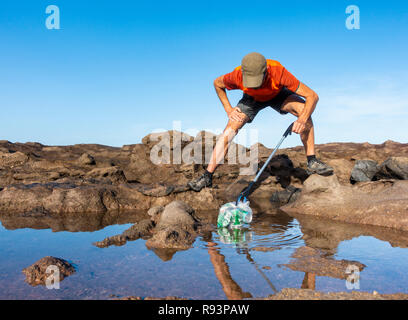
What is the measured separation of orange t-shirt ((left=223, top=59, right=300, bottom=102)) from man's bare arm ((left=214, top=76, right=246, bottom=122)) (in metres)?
0.22

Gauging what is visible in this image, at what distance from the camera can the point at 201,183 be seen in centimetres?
507

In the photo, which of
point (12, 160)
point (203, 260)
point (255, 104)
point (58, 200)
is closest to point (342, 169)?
point (255, 104)

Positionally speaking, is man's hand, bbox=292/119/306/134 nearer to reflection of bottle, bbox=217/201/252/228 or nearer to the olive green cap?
the olive green cap

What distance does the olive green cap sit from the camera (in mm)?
3684

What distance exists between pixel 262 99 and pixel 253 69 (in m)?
0.91

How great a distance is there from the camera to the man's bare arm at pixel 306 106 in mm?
4168

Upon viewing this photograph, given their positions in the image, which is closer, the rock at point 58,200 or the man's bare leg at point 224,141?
the man's bare leg at point 224,141

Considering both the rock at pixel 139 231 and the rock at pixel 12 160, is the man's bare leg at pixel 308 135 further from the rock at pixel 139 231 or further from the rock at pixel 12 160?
the rock at pixel 12 160

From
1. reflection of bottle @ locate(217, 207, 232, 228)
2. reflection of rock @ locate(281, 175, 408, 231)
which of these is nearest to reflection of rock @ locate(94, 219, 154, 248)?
reflection of bottle @ locate(217, 207, 232, 228)

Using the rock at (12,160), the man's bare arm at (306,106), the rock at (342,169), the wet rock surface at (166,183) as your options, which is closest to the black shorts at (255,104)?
the man's bare arm at (306,106)

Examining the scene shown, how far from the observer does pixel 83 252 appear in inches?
111

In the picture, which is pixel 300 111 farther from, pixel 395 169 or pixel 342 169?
pixel 342 169

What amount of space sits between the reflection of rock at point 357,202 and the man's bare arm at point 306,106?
120cm
